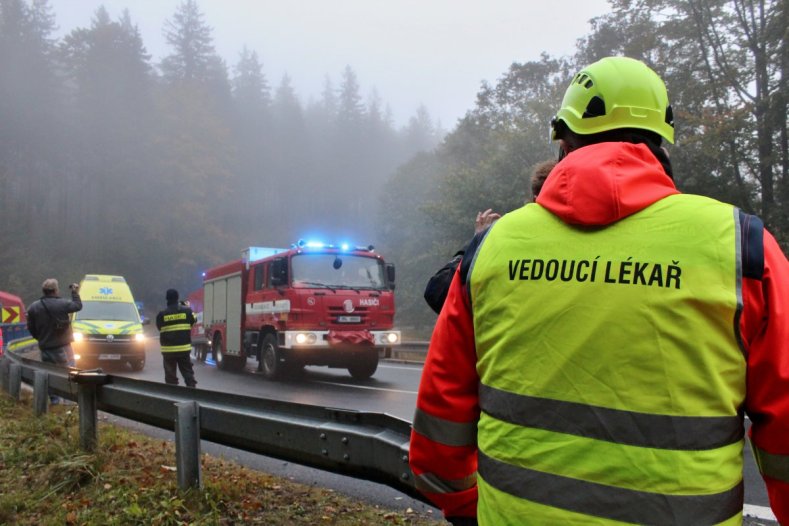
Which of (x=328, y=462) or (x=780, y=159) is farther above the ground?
(x=780, y=159)

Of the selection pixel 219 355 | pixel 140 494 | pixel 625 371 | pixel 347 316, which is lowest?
pixel 219 355

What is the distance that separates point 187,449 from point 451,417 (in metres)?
3.00

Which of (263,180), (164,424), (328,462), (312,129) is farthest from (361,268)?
(312,129)

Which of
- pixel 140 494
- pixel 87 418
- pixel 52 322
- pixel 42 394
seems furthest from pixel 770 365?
pixel 52 322

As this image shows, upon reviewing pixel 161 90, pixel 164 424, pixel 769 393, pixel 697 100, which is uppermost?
pixel 161 90

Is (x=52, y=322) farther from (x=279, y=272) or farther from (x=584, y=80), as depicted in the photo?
(x=584, y=80)

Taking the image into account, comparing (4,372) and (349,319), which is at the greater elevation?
(349,319)

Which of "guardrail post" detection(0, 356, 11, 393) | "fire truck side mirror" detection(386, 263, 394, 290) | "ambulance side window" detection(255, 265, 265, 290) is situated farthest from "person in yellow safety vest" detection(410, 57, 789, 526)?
"ambulance side window" detection(255, 265, 265, 290)

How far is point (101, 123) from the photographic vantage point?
6184 cm

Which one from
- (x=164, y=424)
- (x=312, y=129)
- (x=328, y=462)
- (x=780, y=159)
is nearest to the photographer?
(x=328, y=462)

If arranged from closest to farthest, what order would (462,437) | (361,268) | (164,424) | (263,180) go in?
(462,437) → (164,424) → (361,268) → (263,180)

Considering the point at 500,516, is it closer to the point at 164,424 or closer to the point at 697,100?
the point at 164,424

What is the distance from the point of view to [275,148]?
91.2 meters

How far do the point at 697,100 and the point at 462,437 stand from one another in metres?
20.8
